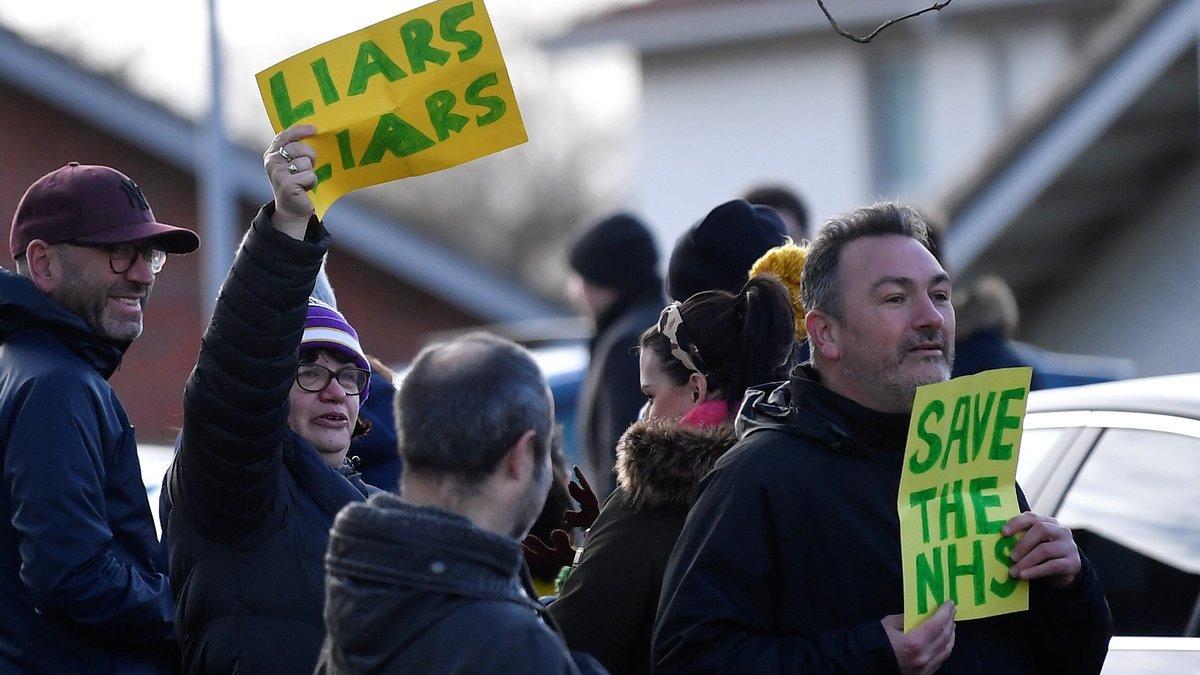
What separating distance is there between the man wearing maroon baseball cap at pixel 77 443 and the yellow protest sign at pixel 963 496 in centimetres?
178

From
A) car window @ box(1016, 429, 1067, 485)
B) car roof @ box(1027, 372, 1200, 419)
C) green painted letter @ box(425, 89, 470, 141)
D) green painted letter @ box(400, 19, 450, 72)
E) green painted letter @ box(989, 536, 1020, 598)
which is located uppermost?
green painted letter @ box(400, 19, 450, 72)

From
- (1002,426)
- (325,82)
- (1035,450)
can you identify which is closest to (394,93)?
(325,82)

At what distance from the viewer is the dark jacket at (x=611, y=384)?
7035mm

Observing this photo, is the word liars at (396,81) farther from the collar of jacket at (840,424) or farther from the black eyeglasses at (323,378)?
the collar of jacket at (840,424)

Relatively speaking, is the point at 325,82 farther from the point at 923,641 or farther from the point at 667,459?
the point at 923,641

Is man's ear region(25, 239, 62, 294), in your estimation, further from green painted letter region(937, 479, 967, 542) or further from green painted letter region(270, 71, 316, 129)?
green painted letter region(937, 479, 967, 542)

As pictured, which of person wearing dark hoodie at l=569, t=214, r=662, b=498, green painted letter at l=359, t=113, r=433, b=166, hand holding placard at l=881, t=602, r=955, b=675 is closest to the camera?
hand holding placard at l=881, t=602, r=955, b=675

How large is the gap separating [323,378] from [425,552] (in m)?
1.53

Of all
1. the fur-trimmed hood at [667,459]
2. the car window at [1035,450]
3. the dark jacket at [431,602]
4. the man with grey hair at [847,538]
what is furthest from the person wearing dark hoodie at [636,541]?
the car window at [1035,450]

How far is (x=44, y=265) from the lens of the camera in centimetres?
433

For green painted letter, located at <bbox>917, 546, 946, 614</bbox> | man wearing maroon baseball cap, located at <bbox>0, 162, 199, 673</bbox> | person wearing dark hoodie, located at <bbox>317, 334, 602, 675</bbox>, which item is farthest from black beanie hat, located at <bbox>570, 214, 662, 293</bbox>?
person wearing dark hoodie, located at <bbox>317, 334, 602, 675</bbox>

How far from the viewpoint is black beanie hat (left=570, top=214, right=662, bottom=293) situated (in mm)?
7840

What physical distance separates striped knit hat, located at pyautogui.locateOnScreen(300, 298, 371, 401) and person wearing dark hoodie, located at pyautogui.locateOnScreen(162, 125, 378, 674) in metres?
0.38

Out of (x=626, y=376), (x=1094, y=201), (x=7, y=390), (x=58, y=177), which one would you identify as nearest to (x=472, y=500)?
(x=7, y=390)
